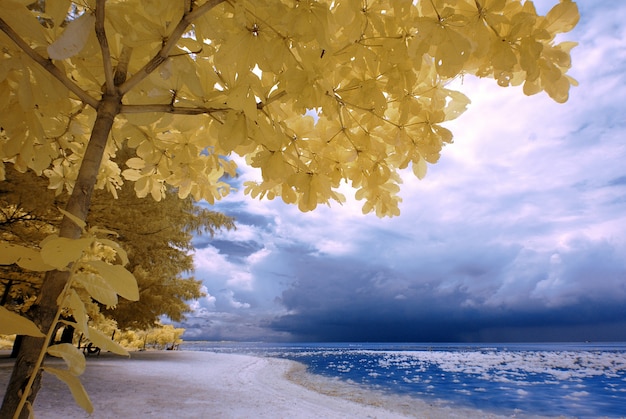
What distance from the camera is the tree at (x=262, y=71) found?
0.56 m

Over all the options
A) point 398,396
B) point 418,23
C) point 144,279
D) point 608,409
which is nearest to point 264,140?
point 418,23

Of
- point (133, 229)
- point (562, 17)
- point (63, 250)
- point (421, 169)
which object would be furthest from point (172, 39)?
point (133, 229)

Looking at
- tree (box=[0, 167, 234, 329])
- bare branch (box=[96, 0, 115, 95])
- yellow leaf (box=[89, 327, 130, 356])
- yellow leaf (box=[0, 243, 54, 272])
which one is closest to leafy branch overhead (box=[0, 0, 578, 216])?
bare branch (box=[96, 0, 115, 95])

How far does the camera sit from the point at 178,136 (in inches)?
42.3

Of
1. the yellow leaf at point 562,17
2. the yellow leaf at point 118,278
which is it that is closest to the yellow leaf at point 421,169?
the yellow leaf at point 562,17

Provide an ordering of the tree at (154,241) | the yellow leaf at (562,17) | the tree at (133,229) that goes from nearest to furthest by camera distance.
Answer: the yellow leaf at (562,17) → the tree at (133,229) → the tree at (154,241)

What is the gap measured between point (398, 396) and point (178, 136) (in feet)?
43.3

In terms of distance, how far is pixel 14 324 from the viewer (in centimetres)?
37

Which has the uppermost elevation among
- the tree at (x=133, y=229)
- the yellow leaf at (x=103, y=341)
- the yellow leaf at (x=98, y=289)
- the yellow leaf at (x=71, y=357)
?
the tree at (x=133, y=229)

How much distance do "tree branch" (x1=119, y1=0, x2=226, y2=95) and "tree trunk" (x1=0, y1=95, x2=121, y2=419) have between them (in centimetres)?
9

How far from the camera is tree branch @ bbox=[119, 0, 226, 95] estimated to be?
0.52 metres

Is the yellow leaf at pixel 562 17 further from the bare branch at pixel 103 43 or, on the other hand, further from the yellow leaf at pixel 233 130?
the bare branch at pixel 103 43

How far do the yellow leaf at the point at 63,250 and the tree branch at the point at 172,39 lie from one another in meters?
0.36

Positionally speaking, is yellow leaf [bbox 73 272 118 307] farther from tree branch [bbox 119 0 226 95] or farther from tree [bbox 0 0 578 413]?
tree branch [bbox 119 0 226 95]
